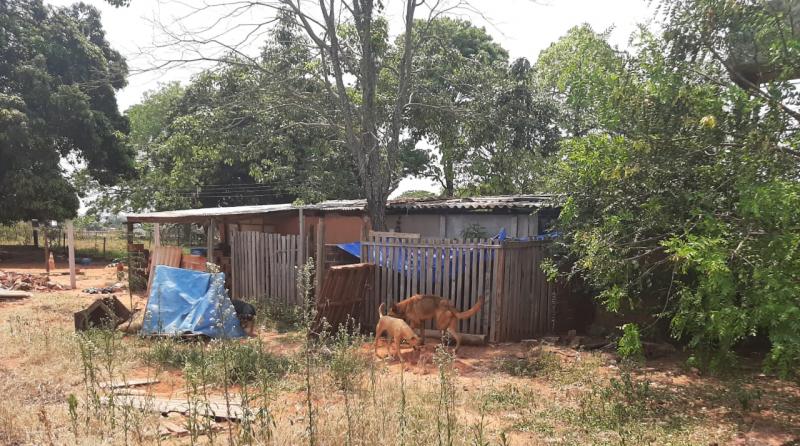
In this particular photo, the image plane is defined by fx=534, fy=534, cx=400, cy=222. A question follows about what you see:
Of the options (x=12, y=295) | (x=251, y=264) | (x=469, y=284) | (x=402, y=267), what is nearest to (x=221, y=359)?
(x=402, y=267)

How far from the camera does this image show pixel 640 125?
227 inches

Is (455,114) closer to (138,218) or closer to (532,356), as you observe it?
(532,356)

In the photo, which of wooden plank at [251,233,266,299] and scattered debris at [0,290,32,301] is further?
scattered debris at [0,290,32,301]

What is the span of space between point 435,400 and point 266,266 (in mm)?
6595

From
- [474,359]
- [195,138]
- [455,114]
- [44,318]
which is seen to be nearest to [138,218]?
[195,138]

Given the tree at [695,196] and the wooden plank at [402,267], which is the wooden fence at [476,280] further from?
the tree at [695,196]

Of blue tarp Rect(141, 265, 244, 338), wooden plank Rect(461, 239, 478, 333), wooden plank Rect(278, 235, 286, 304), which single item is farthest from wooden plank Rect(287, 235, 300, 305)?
wooden plank Rect(461, 239, 478, 333)

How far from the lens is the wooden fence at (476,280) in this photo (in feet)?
26.1

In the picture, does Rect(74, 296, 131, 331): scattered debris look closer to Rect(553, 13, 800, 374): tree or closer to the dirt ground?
the dirt ground

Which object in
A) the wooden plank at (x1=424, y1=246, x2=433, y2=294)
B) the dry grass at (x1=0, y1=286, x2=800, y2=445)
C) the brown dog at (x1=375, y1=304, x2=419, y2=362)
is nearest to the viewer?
the dry grass at (x1=0, y1=286, x2=800, y2=445)

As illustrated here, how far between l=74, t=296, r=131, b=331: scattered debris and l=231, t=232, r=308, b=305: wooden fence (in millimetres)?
2607

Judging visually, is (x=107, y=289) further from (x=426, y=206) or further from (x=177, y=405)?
(x=177, y=405)

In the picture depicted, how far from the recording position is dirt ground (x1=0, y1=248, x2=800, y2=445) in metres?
3.87

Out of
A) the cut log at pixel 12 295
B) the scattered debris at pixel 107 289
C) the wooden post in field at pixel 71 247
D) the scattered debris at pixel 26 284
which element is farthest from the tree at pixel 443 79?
the scattered debris at pixel 26 284
